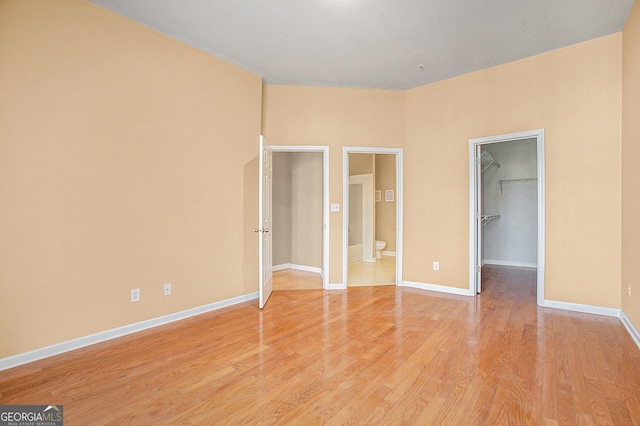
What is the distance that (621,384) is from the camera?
6.63 feet

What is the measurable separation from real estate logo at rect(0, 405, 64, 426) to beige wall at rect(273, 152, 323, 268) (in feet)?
14.4

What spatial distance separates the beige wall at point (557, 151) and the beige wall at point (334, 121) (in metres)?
0.59

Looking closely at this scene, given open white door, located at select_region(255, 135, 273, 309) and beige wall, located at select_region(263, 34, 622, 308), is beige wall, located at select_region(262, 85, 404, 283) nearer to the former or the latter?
beige wall, located at select_region(263, 34, 622, 308)

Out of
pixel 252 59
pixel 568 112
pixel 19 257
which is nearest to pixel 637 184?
pixel 568 112

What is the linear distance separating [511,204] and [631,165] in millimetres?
3609

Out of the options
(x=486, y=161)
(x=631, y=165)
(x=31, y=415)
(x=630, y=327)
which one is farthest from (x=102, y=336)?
(x=486, y=161)

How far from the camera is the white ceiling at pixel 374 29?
9.12 ft

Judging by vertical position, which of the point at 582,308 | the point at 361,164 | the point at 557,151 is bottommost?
the point at 582,308

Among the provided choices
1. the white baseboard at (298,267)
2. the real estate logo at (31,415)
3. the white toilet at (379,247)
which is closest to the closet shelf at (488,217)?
the white toilet at (379,247)

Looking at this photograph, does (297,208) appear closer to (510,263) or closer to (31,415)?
(510,263)

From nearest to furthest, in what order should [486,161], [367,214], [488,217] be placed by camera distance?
[488,217]
[486,161]
[367,214]

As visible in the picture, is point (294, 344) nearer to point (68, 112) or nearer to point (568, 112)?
point (68, 112)

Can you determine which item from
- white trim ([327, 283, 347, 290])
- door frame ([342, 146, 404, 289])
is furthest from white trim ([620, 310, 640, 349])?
white trim ([327, 283, 347, 290])

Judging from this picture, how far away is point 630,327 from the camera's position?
9.24 feet
